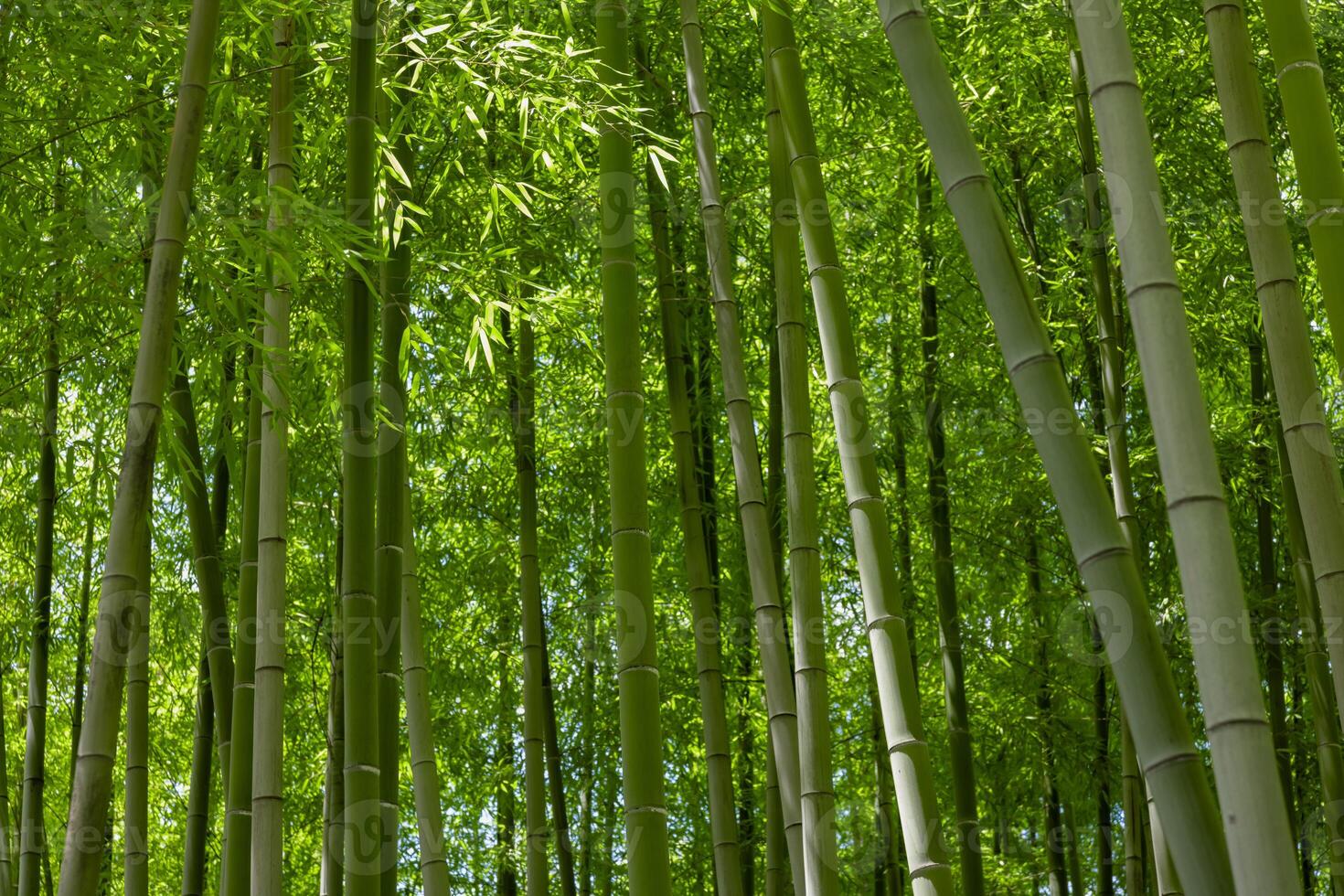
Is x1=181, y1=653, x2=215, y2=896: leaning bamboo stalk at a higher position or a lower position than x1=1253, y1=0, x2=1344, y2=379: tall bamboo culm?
lower

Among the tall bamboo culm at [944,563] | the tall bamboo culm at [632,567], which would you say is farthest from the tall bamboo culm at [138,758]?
the tall bamboo culm at [944,563]

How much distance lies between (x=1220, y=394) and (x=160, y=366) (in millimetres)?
4751

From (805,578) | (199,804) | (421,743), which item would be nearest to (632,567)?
(805,578)

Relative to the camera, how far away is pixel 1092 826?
651cm

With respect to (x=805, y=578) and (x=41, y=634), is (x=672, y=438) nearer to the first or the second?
(x=805, y=578)

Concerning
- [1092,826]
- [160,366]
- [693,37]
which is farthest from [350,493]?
[1092,826]

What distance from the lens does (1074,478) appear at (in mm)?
1365

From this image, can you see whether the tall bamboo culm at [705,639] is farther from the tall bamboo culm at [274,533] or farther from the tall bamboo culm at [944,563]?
the tall bamboo culm at [274,533]

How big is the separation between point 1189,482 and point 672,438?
3287 millimetres

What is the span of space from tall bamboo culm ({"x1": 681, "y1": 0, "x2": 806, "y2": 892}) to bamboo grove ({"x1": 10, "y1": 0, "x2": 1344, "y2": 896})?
0.03 feet

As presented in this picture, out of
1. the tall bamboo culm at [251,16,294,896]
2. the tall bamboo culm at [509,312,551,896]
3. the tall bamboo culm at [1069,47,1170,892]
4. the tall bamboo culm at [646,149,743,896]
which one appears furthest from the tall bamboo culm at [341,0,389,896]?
the tall bamboo culm at [1069,47,1170,892]

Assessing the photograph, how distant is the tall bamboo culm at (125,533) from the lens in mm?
1802

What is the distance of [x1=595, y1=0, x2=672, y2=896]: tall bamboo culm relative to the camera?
2303 millimetres

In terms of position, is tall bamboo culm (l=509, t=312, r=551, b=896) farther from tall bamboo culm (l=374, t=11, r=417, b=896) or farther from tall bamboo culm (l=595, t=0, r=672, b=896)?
tall bamboo culm (l=595, t=0, r=672, b=896)
